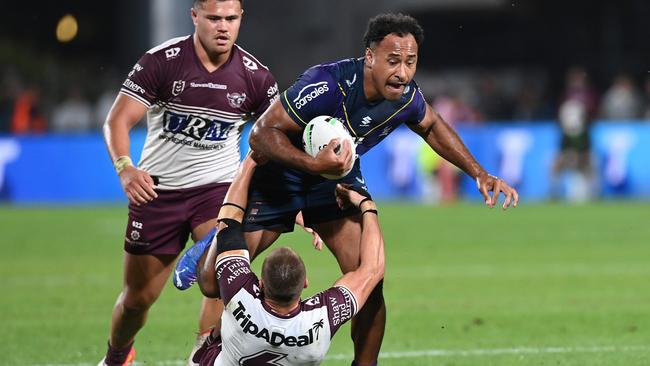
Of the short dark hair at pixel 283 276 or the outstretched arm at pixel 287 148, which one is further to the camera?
the outstretched arm at pixel 287 148

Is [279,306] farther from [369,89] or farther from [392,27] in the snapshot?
[392,27]

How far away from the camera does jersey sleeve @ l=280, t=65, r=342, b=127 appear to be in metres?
6.36

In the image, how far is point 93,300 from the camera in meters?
10.9

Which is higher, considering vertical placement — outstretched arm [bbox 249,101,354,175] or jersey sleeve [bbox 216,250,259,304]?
outstretched arm [bbox 249,101,354,175]

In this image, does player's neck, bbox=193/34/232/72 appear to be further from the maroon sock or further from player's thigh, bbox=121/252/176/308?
the maroon sock

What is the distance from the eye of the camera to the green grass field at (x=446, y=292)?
8.16 metres

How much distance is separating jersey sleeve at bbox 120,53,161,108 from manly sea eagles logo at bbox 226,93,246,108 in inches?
18.0

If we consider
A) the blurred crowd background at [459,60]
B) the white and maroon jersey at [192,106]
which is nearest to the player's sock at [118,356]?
the white and maroon jersey at [192,106]

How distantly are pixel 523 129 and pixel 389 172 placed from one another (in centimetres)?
264

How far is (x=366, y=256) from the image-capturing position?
620 centimetres

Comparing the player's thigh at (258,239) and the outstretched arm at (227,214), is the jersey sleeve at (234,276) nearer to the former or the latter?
the outstretched arm at (227,214)

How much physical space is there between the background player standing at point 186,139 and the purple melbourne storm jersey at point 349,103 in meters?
0.98

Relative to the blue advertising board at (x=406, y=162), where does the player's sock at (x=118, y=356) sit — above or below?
above

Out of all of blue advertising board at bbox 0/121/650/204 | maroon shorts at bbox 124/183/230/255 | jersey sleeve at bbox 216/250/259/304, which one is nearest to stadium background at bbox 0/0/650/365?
blue advertising board at bbox 0/121/650/204
